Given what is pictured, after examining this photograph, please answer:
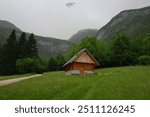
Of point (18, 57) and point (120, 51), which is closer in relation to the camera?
point (120, 51)

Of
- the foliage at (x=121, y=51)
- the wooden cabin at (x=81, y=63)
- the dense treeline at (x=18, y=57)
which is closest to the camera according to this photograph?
the wooden cabin at (x=81, y=63)

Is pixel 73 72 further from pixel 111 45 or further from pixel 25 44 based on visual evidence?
pixel 25 44

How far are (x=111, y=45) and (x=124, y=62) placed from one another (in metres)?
8.11

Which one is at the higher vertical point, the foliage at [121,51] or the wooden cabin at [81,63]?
the foliage at [121,51]

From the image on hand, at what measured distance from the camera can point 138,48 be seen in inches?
3684

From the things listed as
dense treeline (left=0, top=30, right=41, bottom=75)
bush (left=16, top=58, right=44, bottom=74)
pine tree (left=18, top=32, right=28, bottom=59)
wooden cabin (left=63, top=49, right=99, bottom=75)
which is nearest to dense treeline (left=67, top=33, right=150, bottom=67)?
bush (left=16, top=58, right=44, bottom=74)

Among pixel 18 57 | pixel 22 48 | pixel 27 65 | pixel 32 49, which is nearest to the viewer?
pixel 27 65

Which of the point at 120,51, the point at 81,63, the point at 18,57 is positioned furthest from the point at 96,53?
the point at 81,63

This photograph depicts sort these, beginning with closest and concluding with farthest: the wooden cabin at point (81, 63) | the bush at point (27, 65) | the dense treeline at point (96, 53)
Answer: the wooden cabin at point (81, 63) < the bush at point (27, 65) < the dense treeline at point (96, 53)

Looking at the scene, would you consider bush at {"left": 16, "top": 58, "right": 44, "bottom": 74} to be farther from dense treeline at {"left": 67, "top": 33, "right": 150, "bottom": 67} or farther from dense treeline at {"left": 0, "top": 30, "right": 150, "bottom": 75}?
dense treeline at {"left": 67, "top": 33, "right": 150, "bottom": 67}

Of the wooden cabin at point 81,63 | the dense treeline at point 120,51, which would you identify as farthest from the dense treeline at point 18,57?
the wooden cabin at point 81,63

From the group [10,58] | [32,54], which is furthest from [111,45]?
[10,58]

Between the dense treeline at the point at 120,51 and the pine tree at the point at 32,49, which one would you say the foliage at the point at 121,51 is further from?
the pine tree at the point at 32,49

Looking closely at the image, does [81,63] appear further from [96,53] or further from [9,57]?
[9,57]
